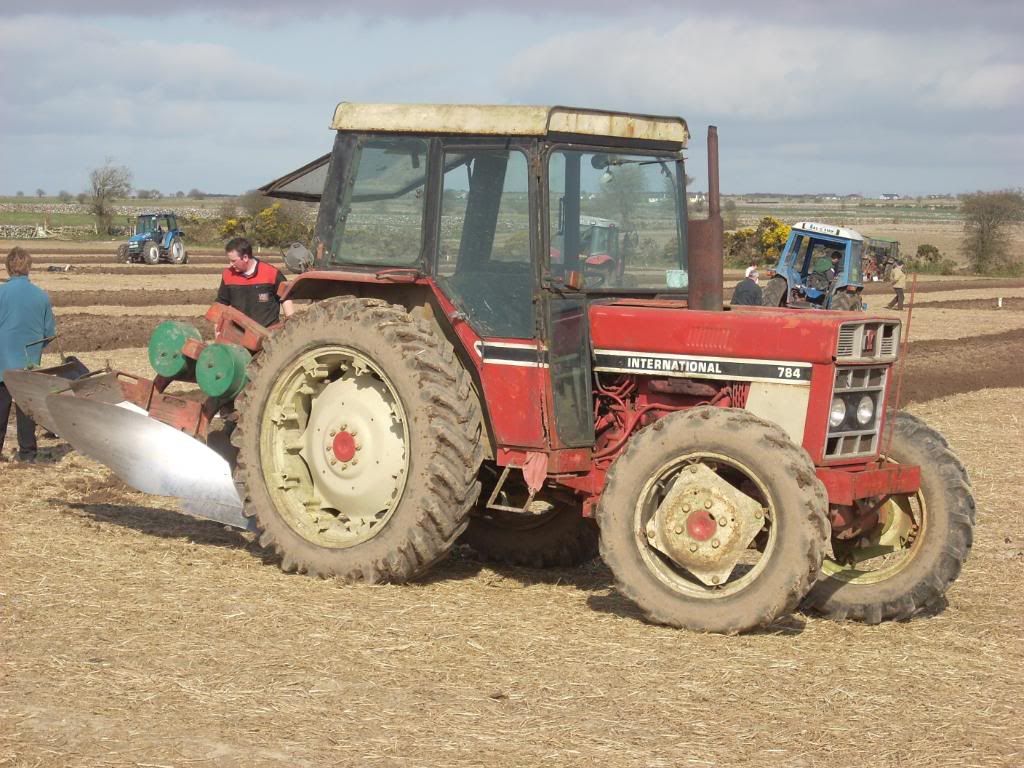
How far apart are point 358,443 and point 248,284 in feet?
8.68

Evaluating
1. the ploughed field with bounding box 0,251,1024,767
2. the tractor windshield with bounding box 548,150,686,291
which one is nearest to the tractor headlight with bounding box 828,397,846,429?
the ploughed field with bounding box 0,251,1024,767

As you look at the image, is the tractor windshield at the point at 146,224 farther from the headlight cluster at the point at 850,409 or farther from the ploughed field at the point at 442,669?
the headlight cluster at the point at 850,409

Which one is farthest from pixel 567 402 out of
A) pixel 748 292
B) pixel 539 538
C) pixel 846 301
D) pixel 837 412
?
pixel 846 301

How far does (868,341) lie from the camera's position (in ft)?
22.5

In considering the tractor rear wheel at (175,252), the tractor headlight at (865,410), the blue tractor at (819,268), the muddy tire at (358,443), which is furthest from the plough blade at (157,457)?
the tractor rear wheel at (175,252)

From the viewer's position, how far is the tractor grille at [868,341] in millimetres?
6684

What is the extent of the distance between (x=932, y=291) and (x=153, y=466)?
3607 cm

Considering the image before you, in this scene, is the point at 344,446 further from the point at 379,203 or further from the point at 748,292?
the point at 748,292

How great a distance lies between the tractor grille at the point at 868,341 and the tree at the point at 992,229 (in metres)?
52.4

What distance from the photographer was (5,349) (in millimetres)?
11180

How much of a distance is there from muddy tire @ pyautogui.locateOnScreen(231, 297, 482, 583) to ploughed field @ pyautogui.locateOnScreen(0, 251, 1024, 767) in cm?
26

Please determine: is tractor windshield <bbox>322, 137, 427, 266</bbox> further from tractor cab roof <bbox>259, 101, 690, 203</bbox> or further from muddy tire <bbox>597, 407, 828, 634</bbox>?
muddy tire <bbox>597, 407, 828, 634</bbox>

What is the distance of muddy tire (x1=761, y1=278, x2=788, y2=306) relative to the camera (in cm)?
1728

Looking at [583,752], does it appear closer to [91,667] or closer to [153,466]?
[91,667]
